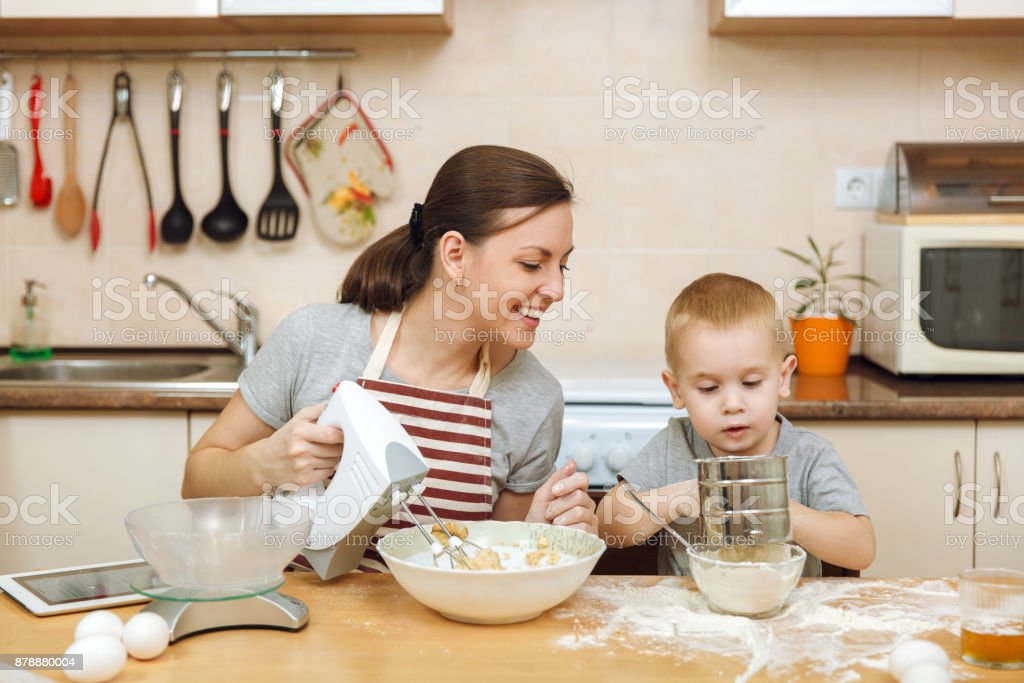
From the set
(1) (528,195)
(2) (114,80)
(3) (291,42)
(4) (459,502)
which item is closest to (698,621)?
(4) (459,502)

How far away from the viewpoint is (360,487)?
1.14m

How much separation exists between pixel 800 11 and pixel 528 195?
3.41 ft

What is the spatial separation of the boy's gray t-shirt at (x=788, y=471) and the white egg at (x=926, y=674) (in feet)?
1.60

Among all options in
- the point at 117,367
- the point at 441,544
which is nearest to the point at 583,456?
the point at 441,544

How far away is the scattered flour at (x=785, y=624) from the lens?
40.9 inches

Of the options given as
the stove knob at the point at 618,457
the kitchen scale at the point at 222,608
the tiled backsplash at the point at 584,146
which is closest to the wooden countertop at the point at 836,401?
the stove knob at the point at 618,457

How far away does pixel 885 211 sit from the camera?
98.6 inches

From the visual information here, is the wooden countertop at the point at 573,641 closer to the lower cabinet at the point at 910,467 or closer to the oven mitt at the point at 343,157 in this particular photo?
the lower cabinet at the point at 910,467

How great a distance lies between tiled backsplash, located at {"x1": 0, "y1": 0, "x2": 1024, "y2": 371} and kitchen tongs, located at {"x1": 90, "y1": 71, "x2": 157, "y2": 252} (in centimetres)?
2

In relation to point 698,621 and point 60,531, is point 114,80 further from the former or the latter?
point 698,621

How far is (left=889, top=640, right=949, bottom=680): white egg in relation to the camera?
96 cm

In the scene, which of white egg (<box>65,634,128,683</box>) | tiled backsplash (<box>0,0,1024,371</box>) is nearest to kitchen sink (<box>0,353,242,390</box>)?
tiled backsplash (<box>0,0,1024,371</box>)

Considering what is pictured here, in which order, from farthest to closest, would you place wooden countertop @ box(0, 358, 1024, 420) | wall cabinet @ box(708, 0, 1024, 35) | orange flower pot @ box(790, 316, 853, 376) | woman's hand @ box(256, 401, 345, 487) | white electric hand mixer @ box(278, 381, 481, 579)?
orange flower pot @ box(790, 316, 853, 376) < wall cabinet @ box(708, 0, 1024, 35) < wooden countertop @ box(0, 358, 1024, 420) < woman's hand @ box(256, 401, 345, 487) < white electric hand mixer @ box(278, 381, 481, 579)

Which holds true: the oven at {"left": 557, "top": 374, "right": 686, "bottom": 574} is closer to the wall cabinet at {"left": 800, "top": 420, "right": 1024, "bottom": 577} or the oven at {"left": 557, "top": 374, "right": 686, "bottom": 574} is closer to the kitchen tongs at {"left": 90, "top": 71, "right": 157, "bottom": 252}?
the wall cabinet at {"left": 800, "top": 420, "right": 1024, "bottom": 577}
